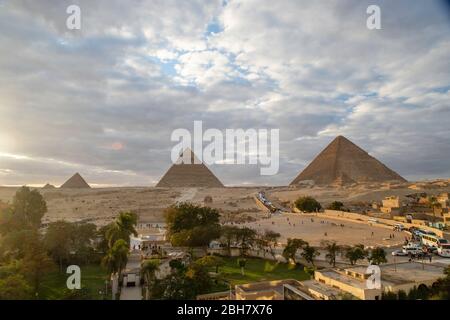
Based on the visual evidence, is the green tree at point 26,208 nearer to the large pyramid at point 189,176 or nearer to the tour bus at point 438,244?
the tour bus at point 438,244

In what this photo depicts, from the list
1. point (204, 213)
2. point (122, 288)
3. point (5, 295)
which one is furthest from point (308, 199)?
point (5, 295)

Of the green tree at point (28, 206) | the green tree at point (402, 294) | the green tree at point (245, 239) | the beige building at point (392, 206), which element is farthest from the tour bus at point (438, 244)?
the green tree at point (28, 206)

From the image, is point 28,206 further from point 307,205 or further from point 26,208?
point 307,205

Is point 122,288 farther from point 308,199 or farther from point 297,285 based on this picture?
point 308,199

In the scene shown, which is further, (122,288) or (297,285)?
(122,288)

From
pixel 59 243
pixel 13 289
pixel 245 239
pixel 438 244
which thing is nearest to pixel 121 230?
pixel 59 243

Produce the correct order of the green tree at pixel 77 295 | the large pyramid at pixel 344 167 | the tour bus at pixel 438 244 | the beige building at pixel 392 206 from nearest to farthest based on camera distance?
1. the green tree at pixel 77 295
2. the tour bus at pixel 438 244
3. the beige building at pixel 392 206
4. the large pyramid at pixel 344 167
